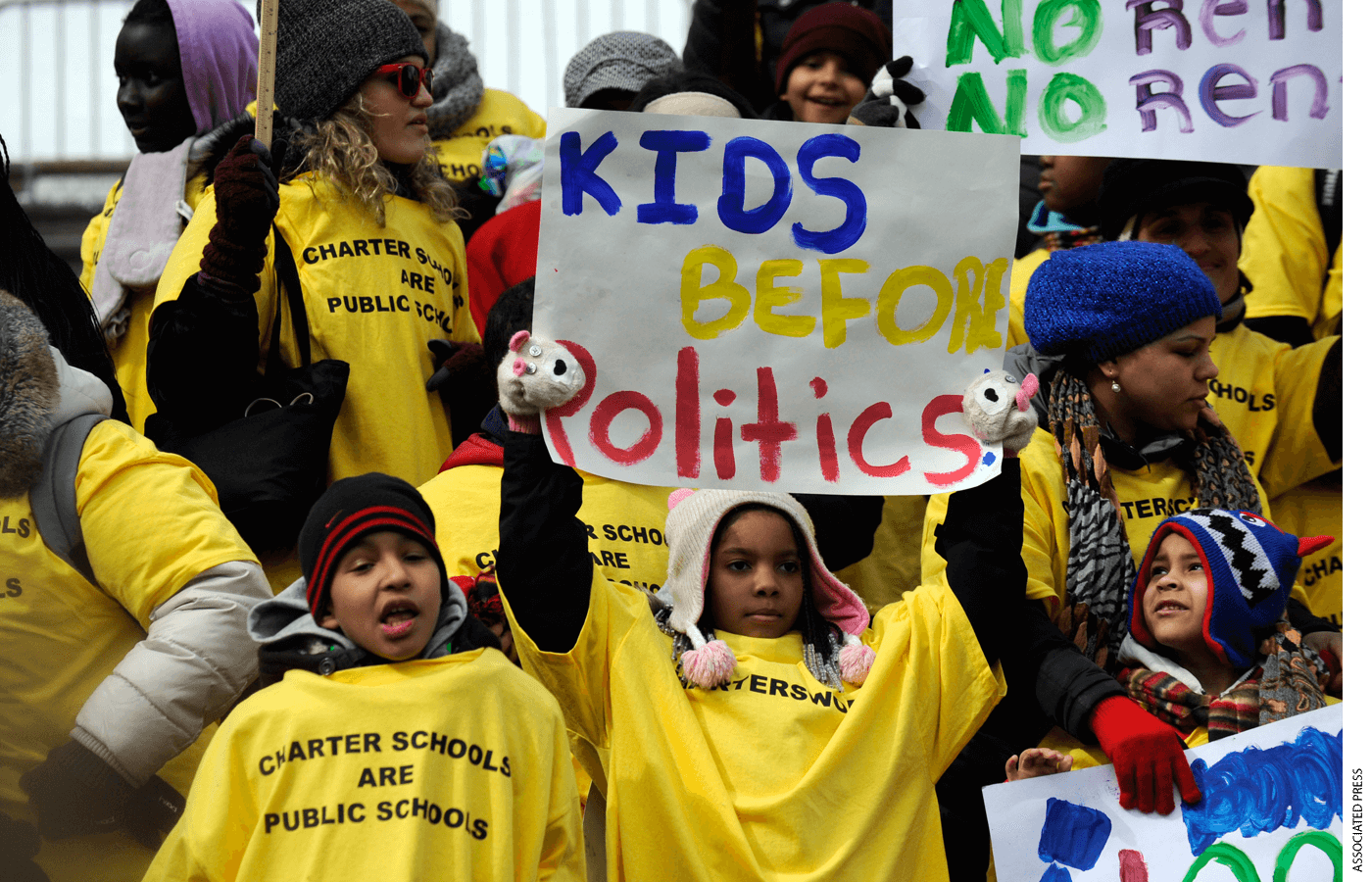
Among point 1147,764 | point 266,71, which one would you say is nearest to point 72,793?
point 266,71

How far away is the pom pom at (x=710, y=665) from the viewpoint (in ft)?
10.9

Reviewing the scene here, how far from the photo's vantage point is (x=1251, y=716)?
344 centimetres

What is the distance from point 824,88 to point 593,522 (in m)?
2.45

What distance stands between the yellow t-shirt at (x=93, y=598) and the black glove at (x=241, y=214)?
27.4 inches

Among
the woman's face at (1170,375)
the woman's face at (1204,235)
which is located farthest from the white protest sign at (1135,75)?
the woman's face at (1204,235)

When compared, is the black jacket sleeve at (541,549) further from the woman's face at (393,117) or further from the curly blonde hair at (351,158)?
the woman's face at (393,117)

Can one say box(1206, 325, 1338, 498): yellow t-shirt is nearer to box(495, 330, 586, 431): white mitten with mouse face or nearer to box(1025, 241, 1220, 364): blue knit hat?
box(1025, 241, 1220, 364): blue knit hat

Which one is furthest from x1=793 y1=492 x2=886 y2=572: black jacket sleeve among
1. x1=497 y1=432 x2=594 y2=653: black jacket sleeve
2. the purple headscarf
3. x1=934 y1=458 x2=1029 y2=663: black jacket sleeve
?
the purple headscarf

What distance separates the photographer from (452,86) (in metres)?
5.96

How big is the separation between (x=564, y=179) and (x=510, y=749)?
1.17m

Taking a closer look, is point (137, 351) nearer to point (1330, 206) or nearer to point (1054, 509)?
point (1054, 509)

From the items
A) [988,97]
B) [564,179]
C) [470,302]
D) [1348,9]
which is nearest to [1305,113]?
[1348,9]

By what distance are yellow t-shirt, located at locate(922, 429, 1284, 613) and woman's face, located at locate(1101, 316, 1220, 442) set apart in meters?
0.14

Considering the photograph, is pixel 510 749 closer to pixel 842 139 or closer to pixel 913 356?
pixel 913 356
